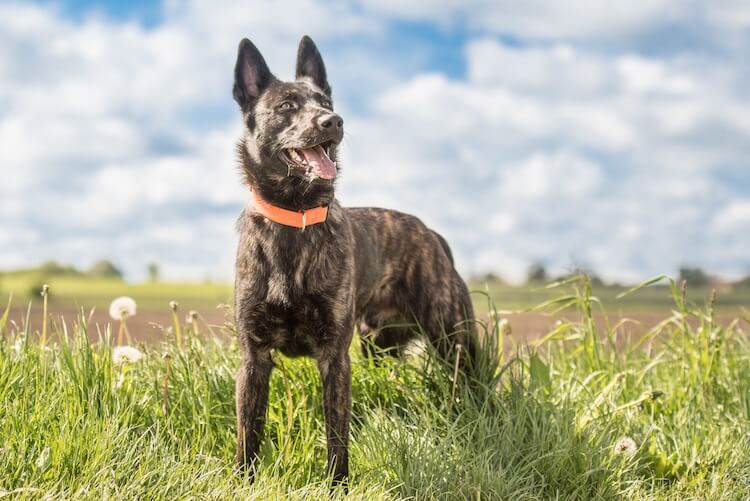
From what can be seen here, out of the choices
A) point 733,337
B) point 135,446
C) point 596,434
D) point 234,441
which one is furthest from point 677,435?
point 135,446

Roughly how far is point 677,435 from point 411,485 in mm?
2566

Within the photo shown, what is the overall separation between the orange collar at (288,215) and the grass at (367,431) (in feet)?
2.92

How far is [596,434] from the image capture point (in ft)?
17.4

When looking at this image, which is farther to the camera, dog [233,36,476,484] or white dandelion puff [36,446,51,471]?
dog [233,36,476,484]

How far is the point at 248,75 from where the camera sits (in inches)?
193

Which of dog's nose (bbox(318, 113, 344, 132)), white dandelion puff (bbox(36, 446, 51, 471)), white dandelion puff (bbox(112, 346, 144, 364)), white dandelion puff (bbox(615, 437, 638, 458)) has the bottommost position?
white dandelion puff (bbox(615, 437, 638, 458))

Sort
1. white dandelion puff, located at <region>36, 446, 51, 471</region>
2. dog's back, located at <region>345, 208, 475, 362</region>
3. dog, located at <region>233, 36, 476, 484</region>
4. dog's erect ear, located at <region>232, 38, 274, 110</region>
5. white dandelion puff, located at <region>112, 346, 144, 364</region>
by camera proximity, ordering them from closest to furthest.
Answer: white dandelion puff, located at <region>36, 446, 51, 471</region> → dog, located at <region>233, 36, 476, 484</region> → dog's erect ear, located at <region>232, 38, 274, 110</region> → white dandelion puff, located at <region>112, 346, 144, 364</region> → dog's back, located at <region>345, 208, 475, 362</region>

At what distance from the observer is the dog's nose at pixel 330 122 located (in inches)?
168

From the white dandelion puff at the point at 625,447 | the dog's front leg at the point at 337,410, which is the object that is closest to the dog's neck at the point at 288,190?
the dog's front leg at the point at 337,410

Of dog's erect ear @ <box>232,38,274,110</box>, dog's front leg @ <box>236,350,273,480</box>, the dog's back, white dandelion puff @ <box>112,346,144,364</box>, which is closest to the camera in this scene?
dog's front leg @ <box>236,350,273,480</box>

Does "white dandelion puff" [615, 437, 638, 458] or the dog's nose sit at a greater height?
the dog's nose

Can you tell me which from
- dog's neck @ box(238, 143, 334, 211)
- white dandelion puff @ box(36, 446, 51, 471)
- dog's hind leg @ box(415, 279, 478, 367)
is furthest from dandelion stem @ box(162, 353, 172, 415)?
dog's hind leg @ box(415, 279, 478, 367)

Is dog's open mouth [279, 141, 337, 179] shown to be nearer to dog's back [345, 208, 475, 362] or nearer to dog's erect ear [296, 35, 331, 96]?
dog's erect ear [296, 35, 331, 96]

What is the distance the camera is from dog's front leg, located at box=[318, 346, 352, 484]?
4539 millimetres
